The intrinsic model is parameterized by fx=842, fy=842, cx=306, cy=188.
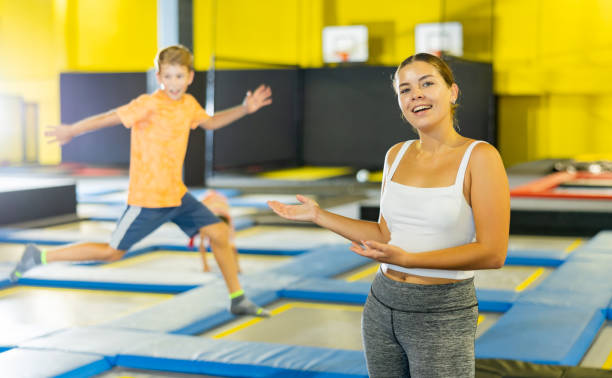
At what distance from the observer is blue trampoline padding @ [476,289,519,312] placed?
160 inches

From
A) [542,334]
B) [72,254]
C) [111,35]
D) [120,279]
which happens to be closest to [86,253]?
[72,254]

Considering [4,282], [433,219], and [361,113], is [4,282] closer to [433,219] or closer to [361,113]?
[433,219]

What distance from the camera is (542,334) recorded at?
3320 millimetres

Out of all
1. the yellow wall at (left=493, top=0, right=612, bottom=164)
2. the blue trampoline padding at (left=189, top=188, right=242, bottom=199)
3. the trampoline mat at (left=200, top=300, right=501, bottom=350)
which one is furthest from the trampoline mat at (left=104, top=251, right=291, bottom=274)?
the yellow wall at (left=493, top=0, right=612, bottom=164)

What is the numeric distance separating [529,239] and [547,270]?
1.37 meters

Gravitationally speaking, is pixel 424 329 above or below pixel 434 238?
below

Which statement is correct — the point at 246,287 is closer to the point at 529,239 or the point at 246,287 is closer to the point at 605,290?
the point at 605,290

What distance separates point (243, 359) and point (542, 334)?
119cm

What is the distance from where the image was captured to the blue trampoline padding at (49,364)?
292cm

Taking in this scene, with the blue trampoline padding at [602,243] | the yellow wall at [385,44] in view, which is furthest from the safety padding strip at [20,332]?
the yellow wall at [385,44]

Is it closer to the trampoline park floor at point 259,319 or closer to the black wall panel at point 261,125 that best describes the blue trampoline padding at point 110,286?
the trampoline park floor at point 259,319

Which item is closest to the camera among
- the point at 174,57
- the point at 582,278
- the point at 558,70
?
the point at 174,57

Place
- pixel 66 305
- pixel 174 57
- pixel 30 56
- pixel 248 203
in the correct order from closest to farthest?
pixel 174 57
pixel 66 305
pixel 248 203
pixel 30 56

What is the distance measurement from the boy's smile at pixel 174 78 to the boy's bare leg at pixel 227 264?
0.63 m
